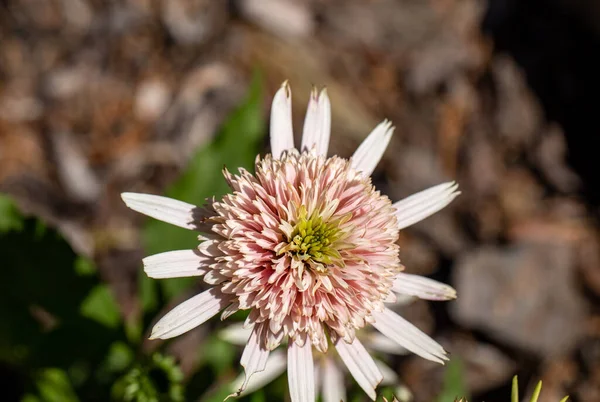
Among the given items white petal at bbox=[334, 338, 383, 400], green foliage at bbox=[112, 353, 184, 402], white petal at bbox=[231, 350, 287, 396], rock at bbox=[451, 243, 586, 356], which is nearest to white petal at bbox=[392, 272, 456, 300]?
white petal at bbox=[334, 338, 383, 400]

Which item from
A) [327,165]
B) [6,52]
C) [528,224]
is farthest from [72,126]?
[528,224]

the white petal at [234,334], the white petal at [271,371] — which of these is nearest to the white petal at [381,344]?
the white petal at [271,371]

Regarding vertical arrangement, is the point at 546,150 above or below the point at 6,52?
below

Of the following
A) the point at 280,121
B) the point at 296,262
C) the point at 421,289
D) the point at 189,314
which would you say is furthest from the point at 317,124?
the point at 189,314

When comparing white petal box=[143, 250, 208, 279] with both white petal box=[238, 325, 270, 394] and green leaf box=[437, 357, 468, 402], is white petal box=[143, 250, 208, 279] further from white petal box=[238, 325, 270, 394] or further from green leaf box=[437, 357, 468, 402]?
green leaf box=[437, 357, 468, 402]

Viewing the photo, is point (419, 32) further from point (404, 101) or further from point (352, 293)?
point (352, 293)

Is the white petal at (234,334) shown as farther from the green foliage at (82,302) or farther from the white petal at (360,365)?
the white petal at (360,365)
